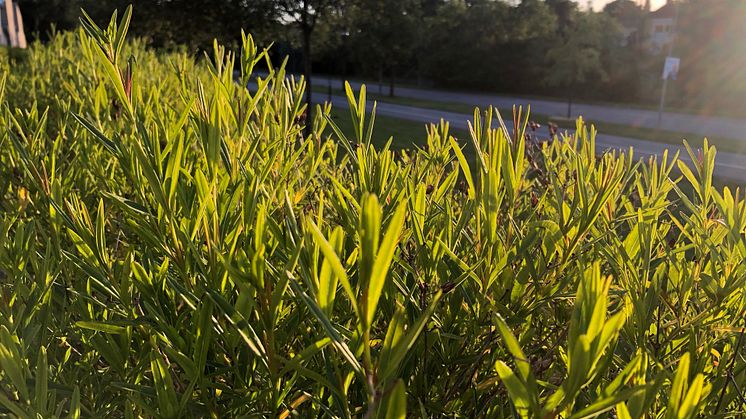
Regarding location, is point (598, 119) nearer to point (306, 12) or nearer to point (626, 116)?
point (626, 116)

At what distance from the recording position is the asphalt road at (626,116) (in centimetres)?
2344

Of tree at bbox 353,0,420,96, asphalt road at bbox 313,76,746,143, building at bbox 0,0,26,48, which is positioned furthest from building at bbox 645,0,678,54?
building at bbox 0,0,26,48

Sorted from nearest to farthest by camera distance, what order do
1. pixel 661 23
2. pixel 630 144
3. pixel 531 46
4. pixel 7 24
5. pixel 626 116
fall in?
pixel 630 144 < pixel 7 24 < pixel 626 116 < pixel 531 46 < pixel 661 23

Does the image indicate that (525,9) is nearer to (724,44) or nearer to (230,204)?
(724,44)

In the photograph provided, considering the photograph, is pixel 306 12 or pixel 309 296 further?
pixel 306 12

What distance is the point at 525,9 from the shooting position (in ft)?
120

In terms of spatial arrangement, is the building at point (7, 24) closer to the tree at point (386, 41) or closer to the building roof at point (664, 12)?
the tree at point (386, 41)

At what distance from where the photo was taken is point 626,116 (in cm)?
2906

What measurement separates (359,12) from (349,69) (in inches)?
1355

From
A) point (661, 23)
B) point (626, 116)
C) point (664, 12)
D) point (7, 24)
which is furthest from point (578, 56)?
point (661, 23)

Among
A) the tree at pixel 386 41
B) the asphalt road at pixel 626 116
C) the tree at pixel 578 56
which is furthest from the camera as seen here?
the tree at pixel 386 41

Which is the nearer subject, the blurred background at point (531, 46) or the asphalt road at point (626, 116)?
the blurred background at point (531, 46)

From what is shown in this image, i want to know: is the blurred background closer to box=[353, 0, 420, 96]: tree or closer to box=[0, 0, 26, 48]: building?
box=[353, 0, 420, 96]: tree

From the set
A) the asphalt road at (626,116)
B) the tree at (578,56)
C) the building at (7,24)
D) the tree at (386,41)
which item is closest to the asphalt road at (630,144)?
the asphalt road at (626,116)
